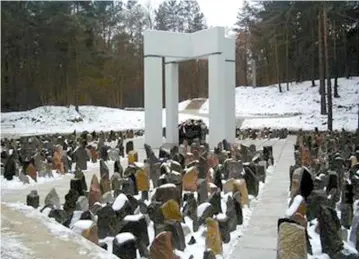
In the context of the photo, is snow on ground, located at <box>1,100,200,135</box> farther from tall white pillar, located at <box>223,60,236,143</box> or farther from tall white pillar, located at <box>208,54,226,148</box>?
tall white pillar, located at <box>208,54,226,148</box>

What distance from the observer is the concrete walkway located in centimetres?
433

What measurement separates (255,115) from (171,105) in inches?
553

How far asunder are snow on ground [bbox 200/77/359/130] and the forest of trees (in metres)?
0.99

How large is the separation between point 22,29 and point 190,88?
721 inches

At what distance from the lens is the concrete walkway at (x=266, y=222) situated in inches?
171

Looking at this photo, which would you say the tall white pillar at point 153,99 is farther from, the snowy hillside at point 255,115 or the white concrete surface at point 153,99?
the snowy hillside at point 255,115

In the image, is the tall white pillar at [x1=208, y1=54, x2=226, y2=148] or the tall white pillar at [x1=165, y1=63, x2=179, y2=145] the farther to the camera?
the tall white pillar at [x1=165, y1=63, x2=179, y2=145]

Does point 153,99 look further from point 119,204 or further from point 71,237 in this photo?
point 71,237

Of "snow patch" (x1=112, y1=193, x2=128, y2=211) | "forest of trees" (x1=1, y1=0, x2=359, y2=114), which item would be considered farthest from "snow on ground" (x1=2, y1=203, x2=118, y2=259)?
"forest of trees" (x1=1, y1=0, x2=359, y2=114)

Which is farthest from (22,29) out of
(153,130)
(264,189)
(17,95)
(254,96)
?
(264,189)

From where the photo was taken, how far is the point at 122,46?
35.1 metres

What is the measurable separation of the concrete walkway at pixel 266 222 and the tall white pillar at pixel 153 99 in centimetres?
599

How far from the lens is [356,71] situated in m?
34.8

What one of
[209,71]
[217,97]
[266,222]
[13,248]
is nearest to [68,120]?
[209,71]
